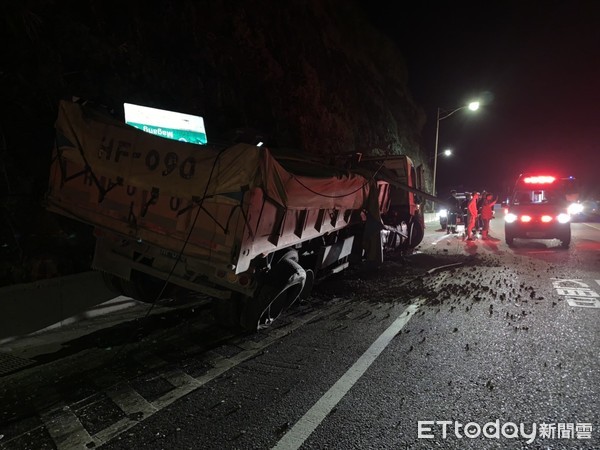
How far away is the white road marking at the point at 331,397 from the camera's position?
2.77 meters

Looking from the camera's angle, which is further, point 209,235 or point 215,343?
point 215,343

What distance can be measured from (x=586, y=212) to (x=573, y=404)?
3652 cm

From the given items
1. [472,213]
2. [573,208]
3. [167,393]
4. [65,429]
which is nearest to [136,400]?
[167,393]

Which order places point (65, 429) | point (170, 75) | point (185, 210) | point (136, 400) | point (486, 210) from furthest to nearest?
1. point (486, 210)
2. point (170, 75)
3. point (185, 210)
4. point (136, 400)
5. point (65, 429)

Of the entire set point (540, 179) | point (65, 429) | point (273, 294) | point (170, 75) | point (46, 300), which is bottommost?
point (65, 429)

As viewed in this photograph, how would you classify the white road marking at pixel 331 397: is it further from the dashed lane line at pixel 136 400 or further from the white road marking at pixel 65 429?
the white road marking at pixel 65 429

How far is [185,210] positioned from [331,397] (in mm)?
2434

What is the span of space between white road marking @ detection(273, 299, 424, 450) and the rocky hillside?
4524 millimetres

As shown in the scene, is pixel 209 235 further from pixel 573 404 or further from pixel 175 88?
pixel 175 88

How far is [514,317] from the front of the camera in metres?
5.67

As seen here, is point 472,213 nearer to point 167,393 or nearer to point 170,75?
point 170,75

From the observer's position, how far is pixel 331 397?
→ 3.36 metres

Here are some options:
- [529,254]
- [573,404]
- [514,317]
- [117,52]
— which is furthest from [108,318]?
[529,254]

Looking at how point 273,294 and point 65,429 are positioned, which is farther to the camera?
point 273,294
